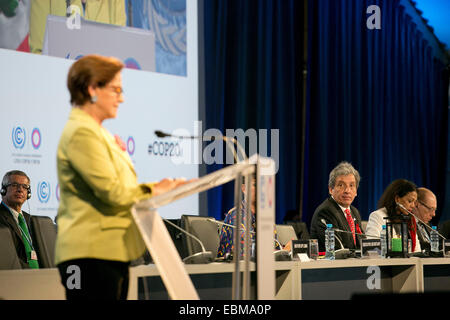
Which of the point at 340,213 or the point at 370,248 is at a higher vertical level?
the point at 340,213

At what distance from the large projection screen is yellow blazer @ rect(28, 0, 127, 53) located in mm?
57

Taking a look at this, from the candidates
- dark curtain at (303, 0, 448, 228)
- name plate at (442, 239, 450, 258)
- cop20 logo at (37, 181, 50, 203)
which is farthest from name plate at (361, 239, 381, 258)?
dark curtain at (303, 0, 448, 228)

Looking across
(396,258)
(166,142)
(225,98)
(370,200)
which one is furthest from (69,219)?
(370,200)

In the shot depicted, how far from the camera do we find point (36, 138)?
13.9 feet

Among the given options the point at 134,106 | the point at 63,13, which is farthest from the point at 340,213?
the point at 63,13

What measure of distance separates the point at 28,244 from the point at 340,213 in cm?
190

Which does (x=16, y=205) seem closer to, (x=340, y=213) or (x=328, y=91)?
(x=340, y=213)

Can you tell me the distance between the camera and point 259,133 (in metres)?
6.09

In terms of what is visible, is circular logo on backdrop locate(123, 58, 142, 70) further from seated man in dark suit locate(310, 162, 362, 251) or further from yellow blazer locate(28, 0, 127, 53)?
seated man in dark suit locate(310, 162, 362, 251)

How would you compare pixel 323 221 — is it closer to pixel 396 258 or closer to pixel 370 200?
pixel 396 258

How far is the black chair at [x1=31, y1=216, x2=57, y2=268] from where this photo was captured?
2728 mm

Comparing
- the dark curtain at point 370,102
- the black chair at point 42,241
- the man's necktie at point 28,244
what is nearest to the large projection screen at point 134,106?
the man's necktie at point 28,244

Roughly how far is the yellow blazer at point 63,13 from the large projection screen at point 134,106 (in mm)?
57

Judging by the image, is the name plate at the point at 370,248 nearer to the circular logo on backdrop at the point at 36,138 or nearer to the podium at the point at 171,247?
the podium at the point at 171,247
